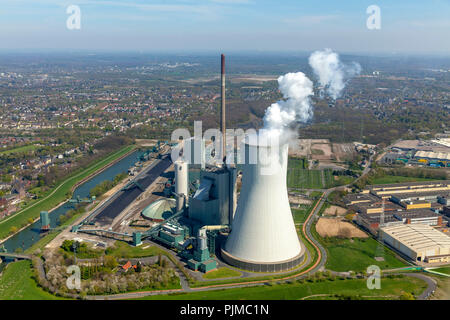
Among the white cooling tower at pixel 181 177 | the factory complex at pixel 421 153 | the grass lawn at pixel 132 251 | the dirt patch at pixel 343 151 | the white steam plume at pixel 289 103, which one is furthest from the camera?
the dirt patch at pixel 343 151

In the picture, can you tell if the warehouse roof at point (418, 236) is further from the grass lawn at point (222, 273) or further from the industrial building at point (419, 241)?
the grass lawn at point (222, 273)

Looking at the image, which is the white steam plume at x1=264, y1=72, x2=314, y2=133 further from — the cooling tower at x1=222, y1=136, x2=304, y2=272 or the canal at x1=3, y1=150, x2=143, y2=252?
the canal at x1=3, y1=150, x2=143, y2=252

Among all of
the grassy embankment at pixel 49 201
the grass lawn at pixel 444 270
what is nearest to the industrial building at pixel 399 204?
the grass lawn at pixel 444 270

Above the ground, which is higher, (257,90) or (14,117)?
(257,90)

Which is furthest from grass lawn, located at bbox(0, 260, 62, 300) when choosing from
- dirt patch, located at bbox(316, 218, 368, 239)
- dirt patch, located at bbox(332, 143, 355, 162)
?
dirt patch, located at bbox(332, 143, 355, 162)

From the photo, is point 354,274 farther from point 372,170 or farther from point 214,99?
point 214,99

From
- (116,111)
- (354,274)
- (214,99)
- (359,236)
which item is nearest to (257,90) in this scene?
(214,99)

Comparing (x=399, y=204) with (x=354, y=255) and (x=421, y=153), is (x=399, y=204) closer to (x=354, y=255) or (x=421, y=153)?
(x=354, y=255)
